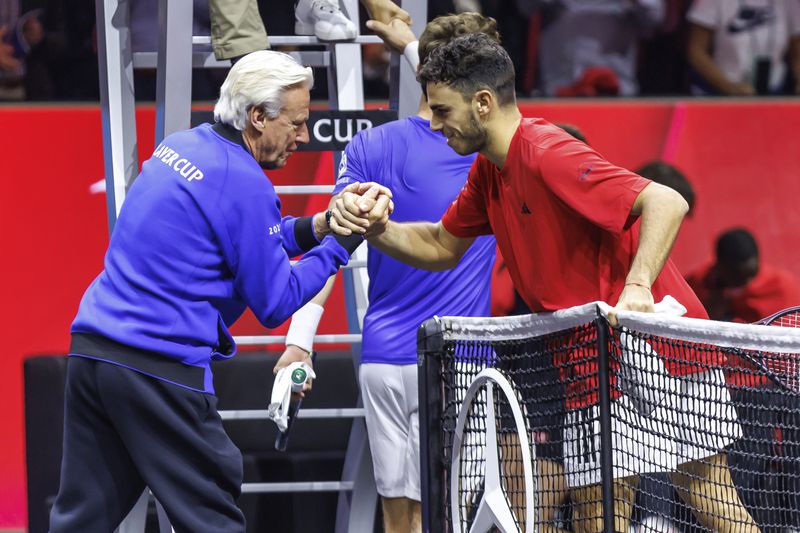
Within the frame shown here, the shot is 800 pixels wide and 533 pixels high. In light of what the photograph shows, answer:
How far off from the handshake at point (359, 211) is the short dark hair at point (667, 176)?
9.29ft

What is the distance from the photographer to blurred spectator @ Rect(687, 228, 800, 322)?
6492 mm

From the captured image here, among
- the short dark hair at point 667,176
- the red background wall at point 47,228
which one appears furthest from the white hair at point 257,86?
the short dark hair at point 667,176

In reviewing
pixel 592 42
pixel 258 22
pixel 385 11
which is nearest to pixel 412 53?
pixel 385 11

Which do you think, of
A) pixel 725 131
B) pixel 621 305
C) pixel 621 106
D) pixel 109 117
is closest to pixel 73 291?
pixel 109 117

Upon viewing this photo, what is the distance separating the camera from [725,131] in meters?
6.62

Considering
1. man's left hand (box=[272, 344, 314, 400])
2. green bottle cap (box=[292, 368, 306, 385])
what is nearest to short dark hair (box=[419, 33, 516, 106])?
green bottle cap (box=[292, 368, 306, 385])

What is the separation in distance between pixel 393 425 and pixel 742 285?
8.91 ft

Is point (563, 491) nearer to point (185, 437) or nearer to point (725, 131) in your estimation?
point (185, 437)

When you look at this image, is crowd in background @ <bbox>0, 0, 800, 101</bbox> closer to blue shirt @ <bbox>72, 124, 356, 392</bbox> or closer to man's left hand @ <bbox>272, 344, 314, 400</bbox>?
man's left hand @ <bbox>272, 344, 314, 400</bbox>

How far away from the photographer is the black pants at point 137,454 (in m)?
3.28

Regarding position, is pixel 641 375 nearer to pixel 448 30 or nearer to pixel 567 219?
pixel 567 219

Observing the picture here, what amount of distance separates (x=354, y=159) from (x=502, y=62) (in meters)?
0.96

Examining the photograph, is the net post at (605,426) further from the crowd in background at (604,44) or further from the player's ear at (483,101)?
the crowd in background at (604,44)

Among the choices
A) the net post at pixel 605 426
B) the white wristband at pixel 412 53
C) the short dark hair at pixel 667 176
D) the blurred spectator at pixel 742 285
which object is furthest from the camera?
the blurred spectator at pixel 742 285
